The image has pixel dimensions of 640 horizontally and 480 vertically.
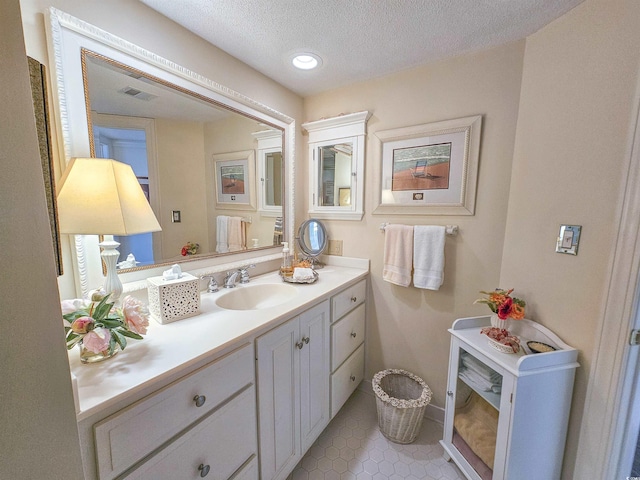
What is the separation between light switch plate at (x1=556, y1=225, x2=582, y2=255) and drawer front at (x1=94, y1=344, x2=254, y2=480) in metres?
1.38

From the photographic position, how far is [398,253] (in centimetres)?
161

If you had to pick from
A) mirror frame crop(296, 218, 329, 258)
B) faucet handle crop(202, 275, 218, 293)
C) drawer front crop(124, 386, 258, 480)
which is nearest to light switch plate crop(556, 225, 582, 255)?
mirror frame crop(296, 218, 329, 258)

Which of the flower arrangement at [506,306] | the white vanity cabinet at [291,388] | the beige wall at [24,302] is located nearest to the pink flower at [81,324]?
the beige wall at [24,302]

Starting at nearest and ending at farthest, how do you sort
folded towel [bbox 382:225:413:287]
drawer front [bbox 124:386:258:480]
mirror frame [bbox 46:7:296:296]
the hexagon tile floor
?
1. drawer front [bbox 124:386:258:480]
2. mirror frame [bbox 46:7:296:296]
3. the hexagon tile floor
4. folded towel [bbox 382:225:413:287]

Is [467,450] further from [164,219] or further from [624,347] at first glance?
[164,219]

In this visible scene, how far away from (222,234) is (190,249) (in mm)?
198

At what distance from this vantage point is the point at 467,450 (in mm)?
1286

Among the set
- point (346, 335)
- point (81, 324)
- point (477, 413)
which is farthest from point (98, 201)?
point (477, 413)

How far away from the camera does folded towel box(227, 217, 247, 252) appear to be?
149 centimetres

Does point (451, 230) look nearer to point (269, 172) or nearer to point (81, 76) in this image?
point (269, 172)

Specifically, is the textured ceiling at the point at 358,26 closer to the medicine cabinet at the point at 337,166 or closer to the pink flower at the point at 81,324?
the medicine cabinet at the point at 337,166

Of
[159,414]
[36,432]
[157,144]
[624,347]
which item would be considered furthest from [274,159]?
[624,347]

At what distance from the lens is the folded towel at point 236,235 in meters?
1.49

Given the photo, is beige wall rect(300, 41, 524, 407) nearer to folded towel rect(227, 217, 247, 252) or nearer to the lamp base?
folded towel rect(227, 217, 247, 252)
